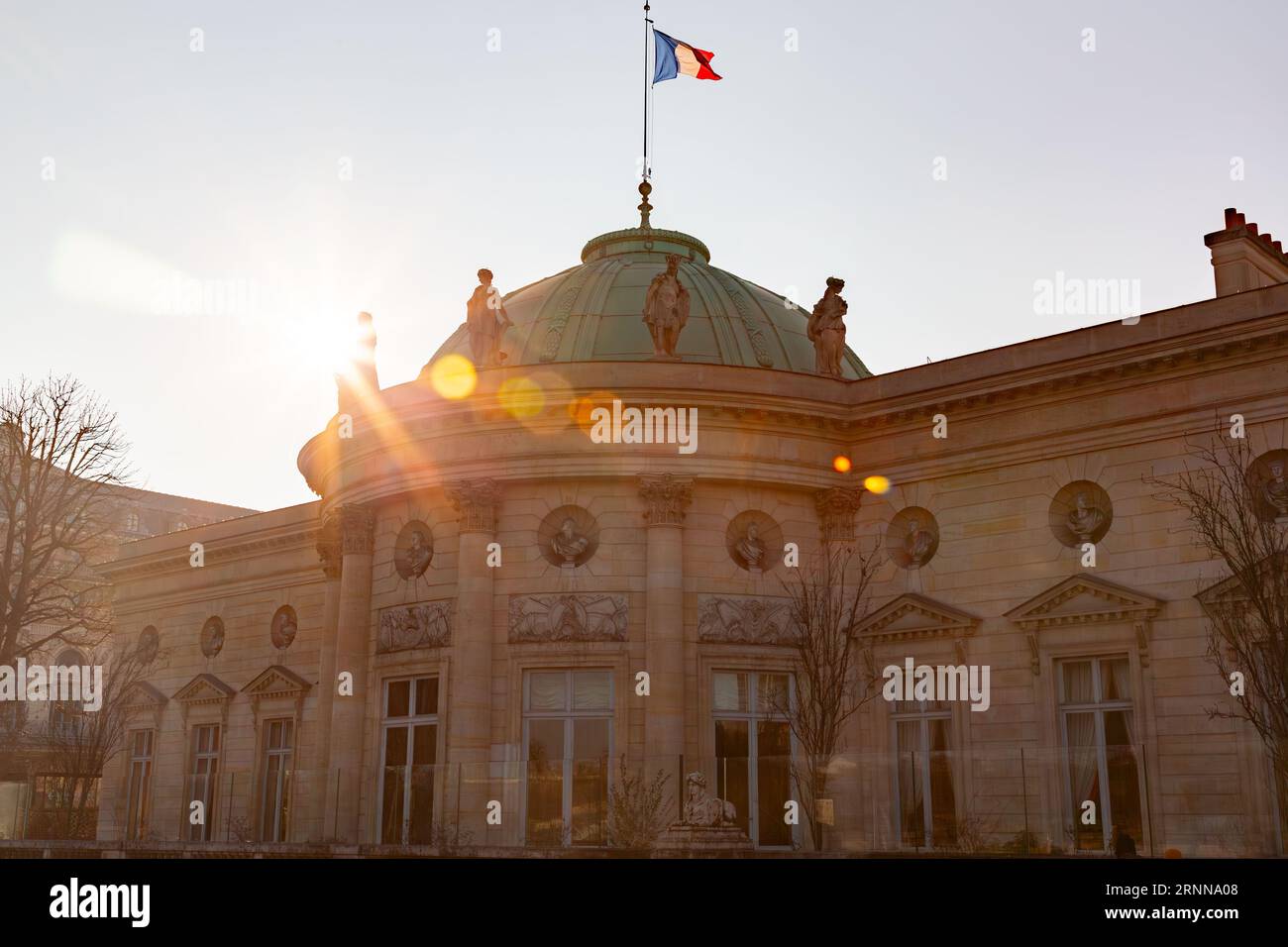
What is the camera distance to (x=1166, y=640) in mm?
27578

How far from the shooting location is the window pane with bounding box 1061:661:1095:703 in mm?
28828

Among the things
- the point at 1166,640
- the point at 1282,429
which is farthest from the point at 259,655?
the point at 1282,429

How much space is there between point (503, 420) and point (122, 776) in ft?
80.1

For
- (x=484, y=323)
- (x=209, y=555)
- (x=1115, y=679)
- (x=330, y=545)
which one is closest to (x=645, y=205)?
(x=484, y=323)

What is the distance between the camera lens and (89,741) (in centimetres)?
4381

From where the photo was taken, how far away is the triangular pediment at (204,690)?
144 feet

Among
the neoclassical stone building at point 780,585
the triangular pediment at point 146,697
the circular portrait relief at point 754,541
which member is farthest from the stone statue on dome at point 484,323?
the triangular pediment at point 146,697

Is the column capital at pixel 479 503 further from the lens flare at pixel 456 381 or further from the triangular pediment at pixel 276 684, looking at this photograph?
the triangular pediment at pixel 276 684

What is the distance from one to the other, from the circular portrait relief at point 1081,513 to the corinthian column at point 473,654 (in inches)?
524

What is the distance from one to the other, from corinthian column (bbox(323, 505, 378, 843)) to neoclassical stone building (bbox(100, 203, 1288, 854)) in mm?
82

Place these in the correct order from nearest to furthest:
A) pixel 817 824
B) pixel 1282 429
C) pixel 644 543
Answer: pixel 1282 429
pixel 817 824
pixel 644 543

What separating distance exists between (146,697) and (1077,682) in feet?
107
